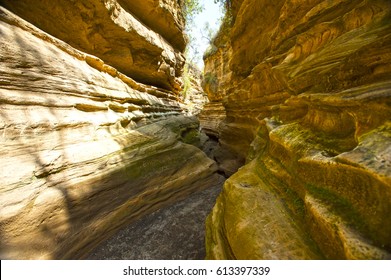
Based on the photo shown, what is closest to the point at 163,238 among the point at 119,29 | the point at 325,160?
the point at 325,160

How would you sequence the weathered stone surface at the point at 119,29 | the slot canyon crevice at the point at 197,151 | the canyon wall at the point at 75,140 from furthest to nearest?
the weathered stone surface at the point at 119,29
the canyon wall at the point at 75,140
the slot canyon crevice at the point at 197,151

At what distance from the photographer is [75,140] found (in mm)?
4043

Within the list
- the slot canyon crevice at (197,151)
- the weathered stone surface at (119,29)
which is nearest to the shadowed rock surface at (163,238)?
the slot canyon crevice at (197,151)

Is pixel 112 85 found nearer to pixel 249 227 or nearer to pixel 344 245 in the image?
pixel 249 227

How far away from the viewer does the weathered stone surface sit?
526 cm

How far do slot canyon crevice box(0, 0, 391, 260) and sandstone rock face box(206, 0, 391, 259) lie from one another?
0.02m

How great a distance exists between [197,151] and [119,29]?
5648 mm

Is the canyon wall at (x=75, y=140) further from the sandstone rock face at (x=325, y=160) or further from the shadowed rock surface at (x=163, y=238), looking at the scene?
the sandstone rock face at (x=325, y=160)

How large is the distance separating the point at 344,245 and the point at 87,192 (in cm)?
425

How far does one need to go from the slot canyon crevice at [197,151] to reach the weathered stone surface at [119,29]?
0.05 meters

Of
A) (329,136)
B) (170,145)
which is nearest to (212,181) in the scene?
(170,145)

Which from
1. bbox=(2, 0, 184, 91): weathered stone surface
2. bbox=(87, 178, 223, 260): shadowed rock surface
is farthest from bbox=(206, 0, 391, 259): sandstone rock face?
bbox=(2, 0, 184, 91): weathered stone surface

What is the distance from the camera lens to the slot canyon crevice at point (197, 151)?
5.86ft

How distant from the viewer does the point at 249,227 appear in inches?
89.7
